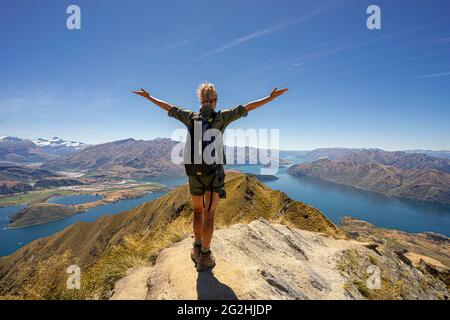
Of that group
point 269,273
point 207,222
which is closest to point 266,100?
point 207,222

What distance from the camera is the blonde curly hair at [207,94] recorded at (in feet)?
19.7

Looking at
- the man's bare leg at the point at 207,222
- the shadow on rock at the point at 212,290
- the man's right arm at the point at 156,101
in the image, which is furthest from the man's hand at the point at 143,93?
the shadow on rock at the point at 212,290

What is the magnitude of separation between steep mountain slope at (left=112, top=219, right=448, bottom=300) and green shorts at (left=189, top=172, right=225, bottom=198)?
217 centimetres

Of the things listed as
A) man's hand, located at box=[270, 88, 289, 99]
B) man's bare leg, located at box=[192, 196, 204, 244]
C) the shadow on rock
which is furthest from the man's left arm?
the shadow on rock

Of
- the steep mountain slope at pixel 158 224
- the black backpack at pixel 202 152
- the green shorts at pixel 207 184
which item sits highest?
the black backpack at pixel 202 152

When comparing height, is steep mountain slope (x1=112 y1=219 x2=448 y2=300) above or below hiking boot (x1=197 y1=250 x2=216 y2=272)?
below

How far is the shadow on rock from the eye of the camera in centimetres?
529

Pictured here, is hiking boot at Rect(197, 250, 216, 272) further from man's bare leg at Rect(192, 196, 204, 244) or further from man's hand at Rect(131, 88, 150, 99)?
man's hand at Rect(131, 88, 150, 99)

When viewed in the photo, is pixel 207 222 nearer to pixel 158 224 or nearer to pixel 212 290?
pixel 212 290

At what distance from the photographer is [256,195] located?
3366 centimetres

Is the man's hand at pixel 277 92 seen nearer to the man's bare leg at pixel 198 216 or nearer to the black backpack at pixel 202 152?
the black backpack at pixel 202 152

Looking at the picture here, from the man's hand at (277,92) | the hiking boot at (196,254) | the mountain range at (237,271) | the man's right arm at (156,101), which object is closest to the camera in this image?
the man's hand at (277,92)
